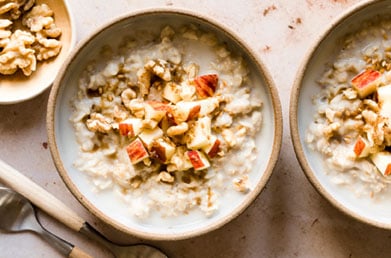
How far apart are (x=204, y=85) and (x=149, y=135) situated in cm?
15

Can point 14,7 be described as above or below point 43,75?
above

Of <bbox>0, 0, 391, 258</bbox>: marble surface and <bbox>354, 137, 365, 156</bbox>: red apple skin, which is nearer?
<bbox>354, 137, 365, 156</bbox>: red apple skin

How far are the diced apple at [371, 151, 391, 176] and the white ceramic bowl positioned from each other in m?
0.07

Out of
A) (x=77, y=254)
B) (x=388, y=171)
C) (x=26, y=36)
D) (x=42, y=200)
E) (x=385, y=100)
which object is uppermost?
(x=26, y=36)

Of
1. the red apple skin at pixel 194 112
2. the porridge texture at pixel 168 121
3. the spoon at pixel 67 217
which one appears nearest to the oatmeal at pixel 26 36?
the porridge texture at pixel 168 121

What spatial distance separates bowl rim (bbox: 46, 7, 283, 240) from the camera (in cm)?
132

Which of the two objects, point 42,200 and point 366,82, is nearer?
point 366,82

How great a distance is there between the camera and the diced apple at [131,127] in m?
1.34

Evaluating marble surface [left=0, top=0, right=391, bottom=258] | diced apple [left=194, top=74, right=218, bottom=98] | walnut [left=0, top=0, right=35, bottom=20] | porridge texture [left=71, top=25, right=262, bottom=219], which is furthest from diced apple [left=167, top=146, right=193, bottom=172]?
walnut [left=0, top=0, right=35, bottom=20]

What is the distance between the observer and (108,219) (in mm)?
1356

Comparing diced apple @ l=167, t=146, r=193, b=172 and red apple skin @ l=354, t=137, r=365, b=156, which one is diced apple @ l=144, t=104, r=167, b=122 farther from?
red apple skin @ l=354, t=137, r=365, b=156

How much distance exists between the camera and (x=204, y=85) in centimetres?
135

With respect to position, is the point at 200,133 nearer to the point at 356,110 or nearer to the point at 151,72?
the point at 151,72

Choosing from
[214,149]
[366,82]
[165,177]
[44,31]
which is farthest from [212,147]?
[44,31]
